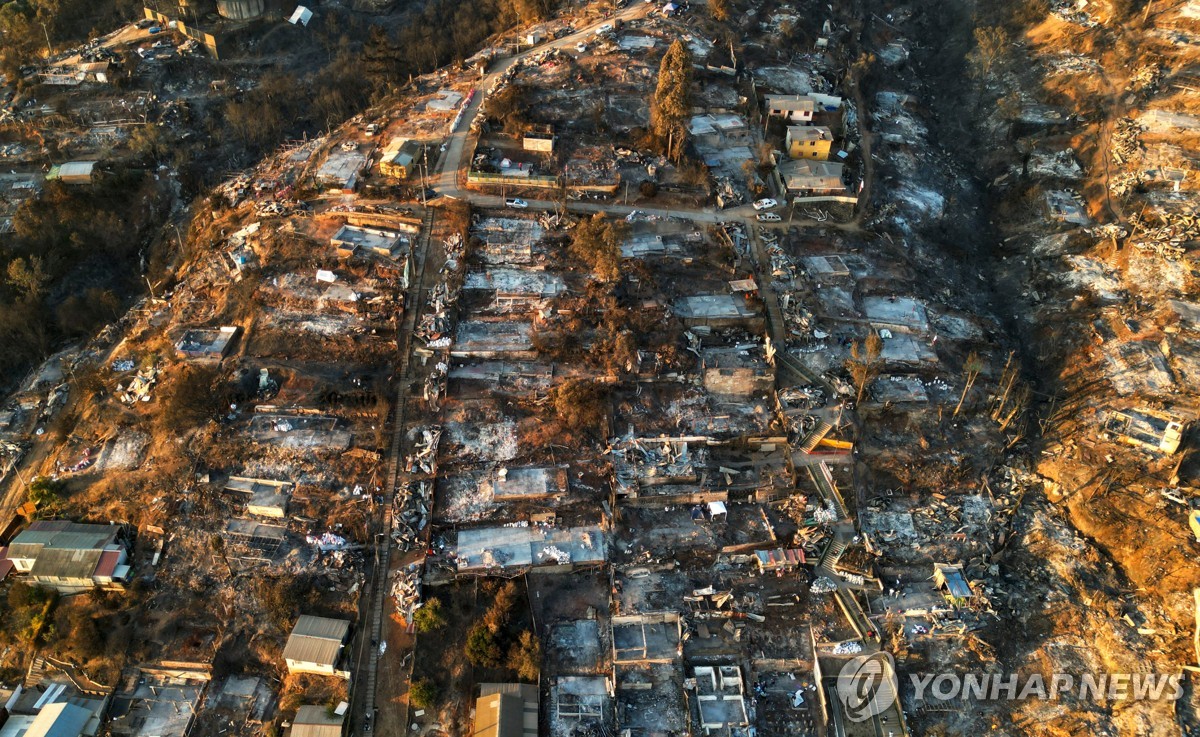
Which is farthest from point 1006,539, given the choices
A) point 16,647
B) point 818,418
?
point 16,647

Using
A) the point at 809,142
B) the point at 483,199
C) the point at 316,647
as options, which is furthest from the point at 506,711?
the point at 809,142

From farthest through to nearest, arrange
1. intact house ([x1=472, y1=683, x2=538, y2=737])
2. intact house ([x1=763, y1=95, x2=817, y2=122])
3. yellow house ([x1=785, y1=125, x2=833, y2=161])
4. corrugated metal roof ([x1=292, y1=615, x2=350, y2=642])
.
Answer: intact house ([x1=763, y1=95, x2=817, y2=122])
yellow house ([x1=785, y1=125, x2=833, y2=161])
corrugated metal roof ([x1=292, y1=615, x2=350, y2=642])
intact house ([x1=472, y1=683, x2=538, y2=737])

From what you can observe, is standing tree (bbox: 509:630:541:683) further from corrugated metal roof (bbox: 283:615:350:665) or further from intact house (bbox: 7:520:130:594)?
intact house (bbox: 7:520:130:594)

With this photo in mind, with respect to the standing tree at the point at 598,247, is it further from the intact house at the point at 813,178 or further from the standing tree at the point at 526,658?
the standing tree at the point at 526,658

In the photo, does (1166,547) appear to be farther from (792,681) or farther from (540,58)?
(540,58)

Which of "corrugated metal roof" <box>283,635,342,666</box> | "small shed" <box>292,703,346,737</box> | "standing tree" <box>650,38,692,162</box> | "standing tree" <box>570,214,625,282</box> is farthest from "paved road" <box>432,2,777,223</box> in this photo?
"small shed" <box>292,703,346,737</box>

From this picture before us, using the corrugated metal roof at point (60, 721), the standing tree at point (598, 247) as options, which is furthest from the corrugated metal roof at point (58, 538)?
the standing tree at point (598, 247)
